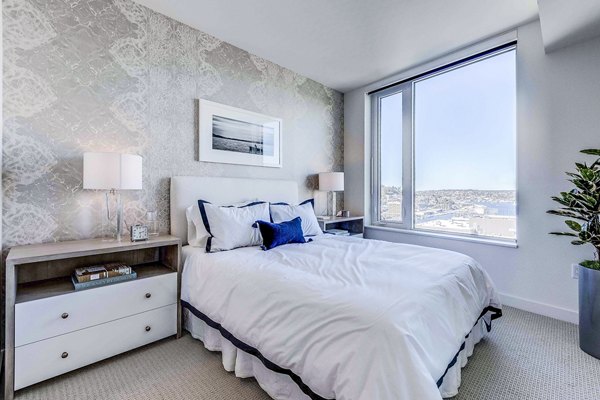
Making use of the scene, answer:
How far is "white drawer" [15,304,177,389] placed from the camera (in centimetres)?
152

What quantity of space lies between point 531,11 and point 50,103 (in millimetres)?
3993

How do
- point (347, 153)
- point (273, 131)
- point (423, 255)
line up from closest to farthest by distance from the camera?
point (423, 255) → point (273, 131) → point (347, 153)

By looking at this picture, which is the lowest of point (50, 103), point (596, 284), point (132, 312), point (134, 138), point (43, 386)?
point (43, 386)

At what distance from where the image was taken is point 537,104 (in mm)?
2555

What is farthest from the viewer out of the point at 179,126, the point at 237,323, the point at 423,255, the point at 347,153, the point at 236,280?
the point at 347,153

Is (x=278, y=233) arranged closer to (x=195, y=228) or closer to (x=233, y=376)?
(x=195, y=228)

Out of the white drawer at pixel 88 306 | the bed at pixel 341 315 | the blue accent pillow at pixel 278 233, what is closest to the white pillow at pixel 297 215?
the blue accent pillow at pixel 278 233

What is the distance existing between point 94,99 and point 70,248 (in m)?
1.16

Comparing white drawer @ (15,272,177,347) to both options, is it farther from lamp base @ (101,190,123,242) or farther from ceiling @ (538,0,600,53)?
ceiling @ (538,0,600,53)

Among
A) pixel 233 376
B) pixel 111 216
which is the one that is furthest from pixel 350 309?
pixel 111 216

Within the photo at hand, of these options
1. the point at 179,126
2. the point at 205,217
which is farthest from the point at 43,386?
the point at 179,126

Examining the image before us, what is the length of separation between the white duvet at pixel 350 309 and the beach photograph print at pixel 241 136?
1.27 meters

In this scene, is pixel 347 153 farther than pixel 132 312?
Yes

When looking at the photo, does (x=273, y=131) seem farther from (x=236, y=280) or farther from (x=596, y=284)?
(x=596, y=284)
